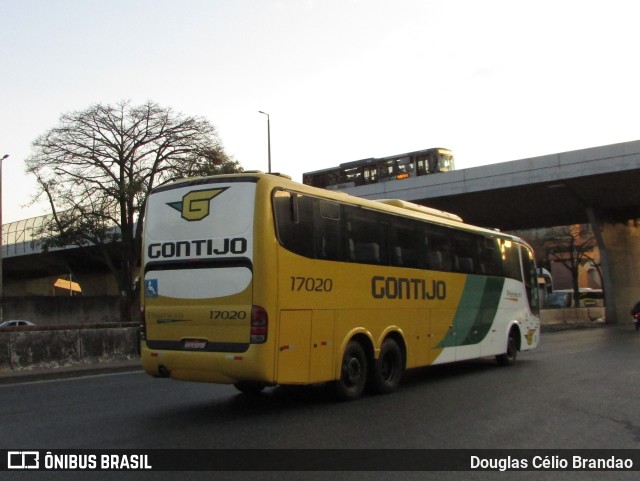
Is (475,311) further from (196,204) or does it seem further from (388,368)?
(196,204)

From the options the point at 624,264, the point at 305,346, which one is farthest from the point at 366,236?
the point at 624,264

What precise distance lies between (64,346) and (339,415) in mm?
10242

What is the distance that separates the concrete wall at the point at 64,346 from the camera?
15750 millimetres

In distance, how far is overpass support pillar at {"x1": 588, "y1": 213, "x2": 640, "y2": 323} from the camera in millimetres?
41531

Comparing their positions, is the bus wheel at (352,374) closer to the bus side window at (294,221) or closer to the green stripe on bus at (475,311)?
the bus side window at (294,221)

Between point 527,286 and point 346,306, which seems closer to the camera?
point 346,306

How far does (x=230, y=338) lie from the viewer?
29.0ft

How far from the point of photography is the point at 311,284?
376 inches

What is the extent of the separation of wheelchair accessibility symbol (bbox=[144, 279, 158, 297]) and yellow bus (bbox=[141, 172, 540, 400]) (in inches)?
1.1

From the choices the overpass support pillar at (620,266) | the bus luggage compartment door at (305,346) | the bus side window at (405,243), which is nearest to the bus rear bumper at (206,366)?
the bus luggage compartment door at (305,346)

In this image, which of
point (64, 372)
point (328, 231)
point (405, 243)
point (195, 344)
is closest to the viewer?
point (195, 344)

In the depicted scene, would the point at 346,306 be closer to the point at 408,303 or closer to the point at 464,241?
the point at 408,303

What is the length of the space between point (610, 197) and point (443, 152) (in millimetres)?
9609

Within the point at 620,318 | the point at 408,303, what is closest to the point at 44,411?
the point at 408,303
